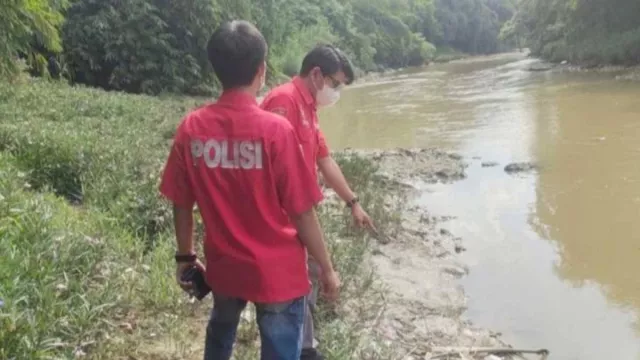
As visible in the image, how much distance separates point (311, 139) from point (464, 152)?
10204 mm

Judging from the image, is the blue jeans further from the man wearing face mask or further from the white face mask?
the white face mask

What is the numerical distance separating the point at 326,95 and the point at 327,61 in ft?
0.59

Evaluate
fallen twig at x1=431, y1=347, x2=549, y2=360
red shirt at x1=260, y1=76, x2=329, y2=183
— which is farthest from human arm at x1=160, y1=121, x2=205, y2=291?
fallen twig at x1=431, y1=347, x2=549, y2=360

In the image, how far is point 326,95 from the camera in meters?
3.42

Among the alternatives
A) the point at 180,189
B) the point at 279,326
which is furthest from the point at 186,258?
the point at 279,326

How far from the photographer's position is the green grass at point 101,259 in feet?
10.5

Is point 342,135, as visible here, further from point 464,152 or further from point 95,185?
point 95,185

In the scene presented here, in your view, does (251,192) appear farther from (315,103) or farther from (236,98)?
(315,103)

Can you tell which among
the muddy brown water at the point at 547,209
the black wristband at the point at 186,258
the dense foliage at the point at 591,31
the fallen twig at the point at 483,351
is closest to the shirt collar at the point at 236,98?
the black wristband at the point at 186,258

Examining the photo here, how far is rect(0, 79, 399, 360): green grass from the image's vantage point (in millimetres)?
3193

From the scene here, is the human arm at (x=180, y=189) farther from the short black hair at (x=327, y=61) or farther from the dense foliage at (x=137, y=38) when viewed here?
the dense foliage at (x=137, y=38)

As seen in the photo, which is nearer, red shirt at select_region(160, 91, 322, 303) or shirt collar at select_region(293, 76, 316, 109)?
red shirt at select_region(160, 91, 322, 303)

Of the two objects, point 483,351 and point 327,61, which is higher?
point 327,61

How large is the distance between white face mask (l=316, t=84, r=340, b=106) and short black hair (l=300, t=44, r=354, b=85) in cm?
9
